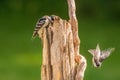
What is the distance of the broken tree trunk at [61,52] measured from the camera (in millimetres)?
2438

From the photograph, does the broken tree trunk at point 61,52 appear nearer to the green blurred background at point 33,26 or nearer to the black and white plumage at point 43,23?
the black and white plumage at point 43,23

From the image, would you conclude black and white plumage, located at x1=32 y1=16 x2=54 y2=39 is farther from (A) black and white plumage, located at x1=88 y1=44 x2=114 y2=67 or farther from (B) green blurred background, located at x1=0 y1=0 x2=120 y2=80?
(B) green blurred background, located at x1=0 y1=0 x2=120 y2=80

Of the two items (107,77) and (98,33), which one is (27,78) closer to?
(107,77)

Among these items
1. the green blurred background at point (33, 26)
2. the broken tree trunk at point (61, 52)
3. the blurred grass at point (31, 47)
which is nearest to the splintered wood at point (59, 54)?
the broken tree trunk at point (61, 52)

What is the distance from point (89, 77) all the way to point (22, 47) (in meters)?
1.36

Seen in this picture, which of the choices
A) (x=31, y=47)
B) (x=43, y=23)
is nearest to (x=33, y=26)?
(x=31, y=47)

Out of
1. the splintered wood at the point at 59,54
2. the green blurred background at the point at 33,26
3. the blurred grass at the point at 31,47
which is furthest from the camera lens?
the green blurred background at the point at 33,26

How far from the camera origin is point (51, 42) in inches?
96.5

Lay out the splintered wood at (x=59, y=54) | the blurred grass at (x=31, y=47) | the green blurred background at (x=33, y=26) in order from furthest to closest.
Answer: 1. the green blurred background at (x=33, y=26)
2. the blurred grass at (x=31, y=47)
3. the splintered wood at (x=59, y=54)

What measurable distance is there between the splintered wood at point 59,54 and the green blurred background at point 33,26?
3.48 m

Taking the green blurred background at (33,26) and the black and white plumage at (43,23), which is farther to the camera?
the green blurred background at (33,26)

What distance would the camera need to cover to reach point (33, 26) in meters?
7.28

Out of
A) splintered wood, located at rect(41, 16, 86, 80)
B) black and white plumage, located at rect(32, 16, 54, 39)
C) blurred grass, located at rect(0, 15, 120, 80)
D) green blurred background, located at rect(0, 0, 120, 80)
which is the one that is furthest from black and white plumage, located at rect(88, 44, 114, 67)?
green blurred background, located at rect(0, 0, 120, 80)

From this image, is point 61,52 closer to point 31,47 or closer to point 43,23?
point 43,23
